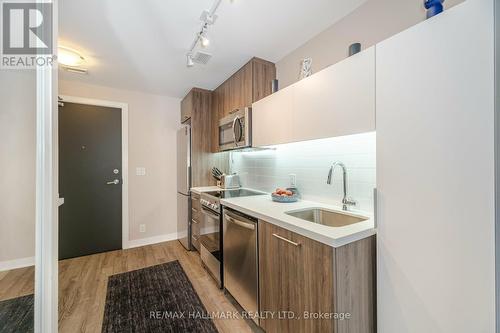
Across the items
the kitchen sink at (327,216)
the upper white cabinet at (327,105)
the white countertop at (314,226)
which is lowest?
the kitchen sink at (327,216)

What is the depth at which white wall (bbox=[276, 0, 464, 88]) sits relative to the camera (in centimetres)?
123

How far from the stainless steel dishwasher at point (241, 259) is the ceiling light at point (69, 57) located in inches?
87.9

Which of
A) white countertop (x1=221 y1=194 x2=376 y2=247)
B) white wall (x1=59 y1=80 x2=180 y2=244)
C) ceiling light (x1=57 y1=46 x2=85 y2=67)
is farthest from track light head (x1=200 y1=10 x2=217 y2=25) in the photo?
white wall (x1=59 y1=80 x2=180 y2=244)

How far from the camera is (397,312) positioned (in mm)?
970

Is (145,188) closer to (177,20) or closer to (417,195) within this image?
(177,20)

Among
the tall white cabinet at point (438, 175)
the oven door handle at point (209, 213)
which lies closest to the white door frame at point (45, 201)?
the oven door handle at point (209, 213)

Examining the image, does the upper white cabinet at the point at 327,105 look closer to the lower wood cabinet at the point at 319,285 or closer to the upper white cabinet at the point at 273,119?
the upper white cabinet at the point at 273,119

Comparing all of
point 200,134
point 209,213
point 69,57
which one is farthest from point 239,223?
point 69,57

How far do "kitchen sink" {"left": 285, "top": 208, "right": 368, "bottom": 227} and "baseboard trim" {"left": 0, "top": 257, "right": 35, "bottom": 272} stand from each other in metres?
1.46

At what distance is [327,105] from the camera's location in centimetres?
134

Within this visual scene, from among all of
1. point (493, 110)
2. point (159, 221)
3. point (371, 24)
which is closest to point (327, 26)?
point (371, 24)

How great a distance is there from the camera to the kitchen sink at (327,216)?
4.68 ft

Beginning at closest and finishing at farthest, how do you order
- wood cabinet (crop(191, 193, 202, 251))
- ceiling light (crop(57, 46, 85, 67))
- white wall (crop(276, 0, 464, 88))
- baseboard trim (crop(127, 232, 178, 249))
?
white wall (crop(276, 0, 464, 88)), ceiling light (crop(57, 46, 85, 67)), wood cabinet (crop(191, 193, 202, 251)), baseboard trim (crop(127, 232, 178, 249))
